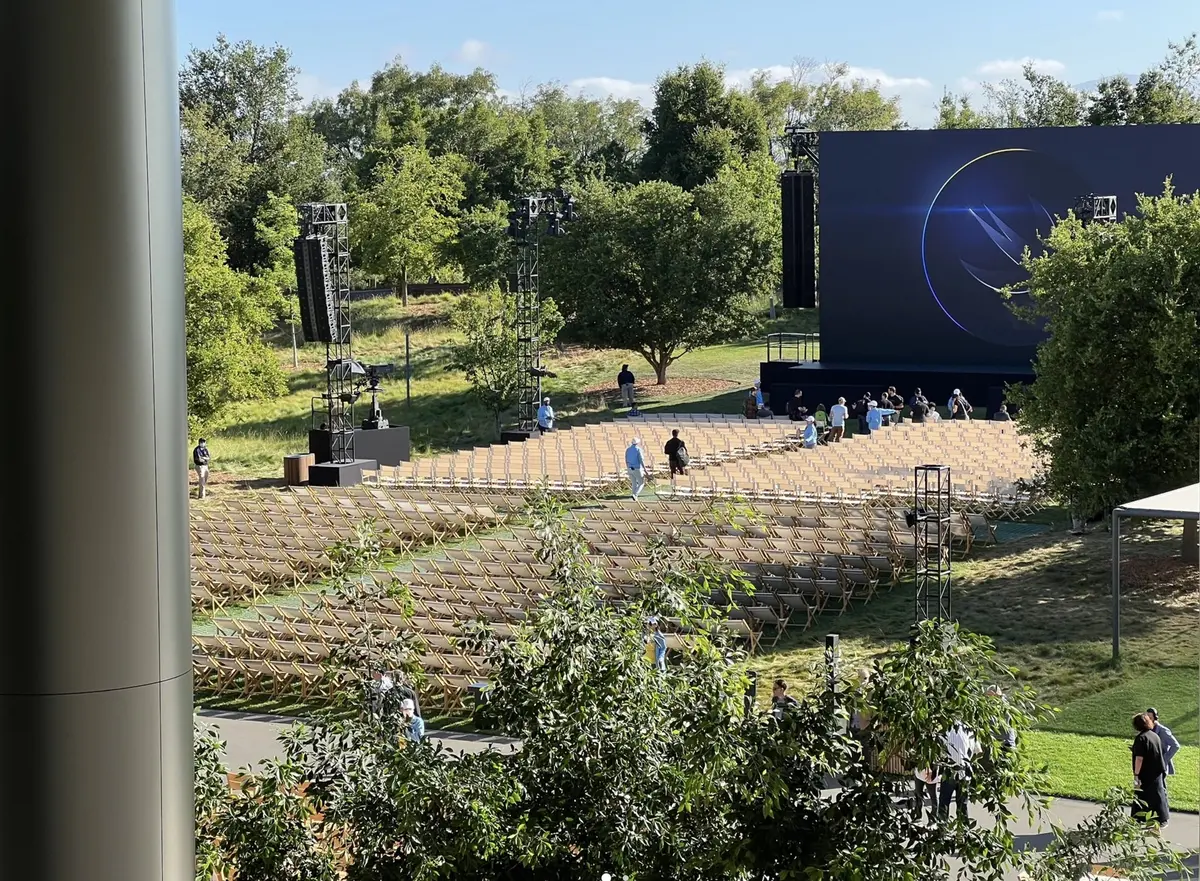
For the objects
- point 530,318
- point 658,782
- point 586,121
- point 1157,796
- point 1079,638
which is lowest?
point 1079,638

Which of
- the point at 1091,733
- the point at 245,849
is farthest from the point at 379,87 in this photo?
the point at 245,849

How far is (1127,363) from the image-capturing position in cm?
1795

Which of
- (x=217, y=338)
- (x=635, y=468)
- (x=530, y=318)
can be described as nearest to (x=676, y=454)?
(x=635, y=468)

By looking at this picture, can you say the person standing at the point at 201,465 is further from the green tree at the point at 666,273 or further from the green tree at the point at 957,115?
the green tree at the point at 957,115

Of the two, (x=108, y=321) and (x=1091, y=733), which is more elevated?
(x=108, y=321)

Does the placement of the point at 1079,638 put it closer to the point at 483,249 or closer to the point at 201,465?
the point at 201,465

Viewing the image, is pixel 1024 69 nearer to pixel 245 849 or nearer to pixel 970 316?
pixel 970 316

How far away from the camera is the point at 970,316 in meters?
35.6

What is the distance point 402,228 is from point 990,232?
22.6 m

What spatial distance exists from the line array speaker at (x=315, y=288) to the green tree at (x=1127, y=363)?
535 inches

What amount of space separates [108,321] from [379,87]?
8074cm

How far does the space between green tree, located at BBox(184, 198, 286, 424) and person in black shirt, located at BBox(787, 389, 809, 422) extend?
1162 cm

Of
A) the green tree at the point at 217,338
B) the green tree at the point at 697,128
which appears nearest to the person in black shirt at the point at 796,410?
the green tree at the point at 217,338

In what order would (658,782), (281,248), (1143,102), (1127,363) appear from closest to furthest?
(658,782)
(1127,363)
(281,248)
(1143,102)
